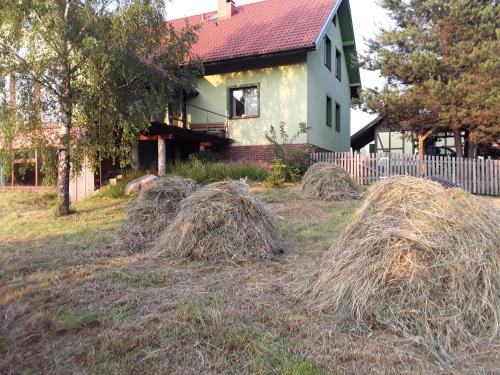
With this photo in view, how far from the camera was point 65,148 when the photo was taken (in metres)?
9.95

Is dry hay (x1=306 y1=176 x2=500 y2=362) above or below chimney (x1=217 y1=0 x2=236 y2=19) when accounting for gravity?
below

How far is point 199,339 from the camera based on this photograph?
313 cm

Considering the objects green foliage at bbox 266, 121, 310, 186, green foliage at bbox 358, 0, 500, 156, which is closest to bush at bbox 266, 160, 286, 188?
green foliage at bbox 266, 121, 310, 186

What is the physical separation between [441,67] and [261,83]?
6.98 metres

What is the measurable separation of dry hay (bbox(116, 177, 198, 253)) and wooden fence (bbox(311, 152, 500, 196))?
8818mm

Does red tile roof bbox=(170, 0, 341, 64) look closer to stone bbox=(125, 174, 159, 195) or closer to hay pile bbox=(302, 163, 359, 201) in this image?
stone bbox=(125, 174, 159, 195)

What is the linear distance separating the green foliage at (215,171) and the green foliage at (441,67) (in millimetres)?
6104

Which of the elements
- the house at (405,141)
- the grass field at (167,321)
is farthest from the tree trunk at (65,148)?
the house at (405,141)

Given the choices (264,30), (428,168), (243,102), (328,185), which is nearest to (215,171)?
(328,185)

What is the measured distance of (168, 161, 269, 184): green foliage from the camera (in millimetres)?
12969

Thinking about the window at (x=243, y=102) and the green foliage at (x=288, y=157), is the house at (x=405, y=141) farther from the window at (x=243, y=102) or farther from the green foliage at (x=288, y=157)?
the window at (x=243, y=102)

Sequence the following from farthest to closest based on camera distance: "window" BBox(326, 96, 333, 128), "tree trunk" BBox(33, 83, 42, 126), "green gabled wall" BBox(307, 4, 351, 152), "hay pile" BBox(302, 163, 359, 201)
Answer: "window" BBox(326, 96, 333, 128) → "green gabled wall" BBox(307, 4, 351, 152) → "hay pile" BBox(302, 163, 359, 201) → "tree trunk" BBox(33, 83, 42, 126)

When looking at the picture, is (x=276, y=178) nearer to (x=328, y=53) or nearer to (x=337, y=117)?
(x=328, y=53)

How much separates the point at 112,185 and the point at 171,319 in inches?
416
